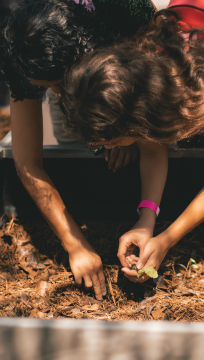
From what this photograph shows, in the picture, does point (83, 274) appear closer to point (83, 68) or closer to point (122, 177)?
point (122, 177)

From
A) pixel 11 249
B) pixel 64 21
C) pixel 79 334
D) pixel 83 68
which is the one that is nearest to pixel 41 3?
pixel 64 21

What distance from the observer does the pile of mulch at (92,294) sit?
1373mm

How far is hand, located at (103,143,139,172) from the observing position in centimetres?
162

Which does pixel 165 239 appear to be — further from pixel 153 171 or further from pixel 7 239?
pixel 7 239

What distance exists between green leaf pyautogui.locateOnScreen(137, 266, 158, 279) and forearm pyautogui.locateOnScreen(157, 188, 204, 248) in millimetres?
164

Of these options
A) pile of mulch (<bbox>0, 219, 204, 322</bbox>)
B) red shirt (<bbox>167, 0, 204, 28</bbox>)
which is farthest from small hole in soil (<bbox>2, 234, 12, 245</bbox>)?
red shirt (<bbox>167, 0, 204, 28</bbox>)

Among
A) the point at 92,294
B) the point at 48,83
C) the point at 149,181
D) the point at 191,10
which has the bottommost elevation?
the point at 92,294

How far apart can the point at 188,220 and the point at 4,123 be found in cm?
254

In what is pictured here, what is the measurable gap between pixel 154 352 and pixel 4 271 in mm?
1143

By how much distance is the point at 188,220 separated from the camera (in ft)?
4.39

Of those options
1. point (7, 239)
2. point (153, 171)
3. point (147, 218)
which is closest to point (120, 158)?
point (153, 171)

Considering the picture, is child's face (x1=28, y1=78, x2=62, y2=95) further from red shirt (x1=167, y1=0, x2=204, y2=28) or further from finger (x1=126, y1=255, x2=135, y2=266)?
finger (x1=126, y1=255, x2=135, y2=266)

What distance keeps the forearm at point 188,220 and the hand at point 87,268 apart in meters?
0.31

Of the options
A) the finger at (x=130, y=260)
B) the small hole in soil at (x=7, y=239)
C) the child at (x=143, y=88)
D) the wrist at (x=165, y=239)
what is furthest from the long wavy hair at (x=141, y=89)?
the small hole in soil at (x=7, y=239)
